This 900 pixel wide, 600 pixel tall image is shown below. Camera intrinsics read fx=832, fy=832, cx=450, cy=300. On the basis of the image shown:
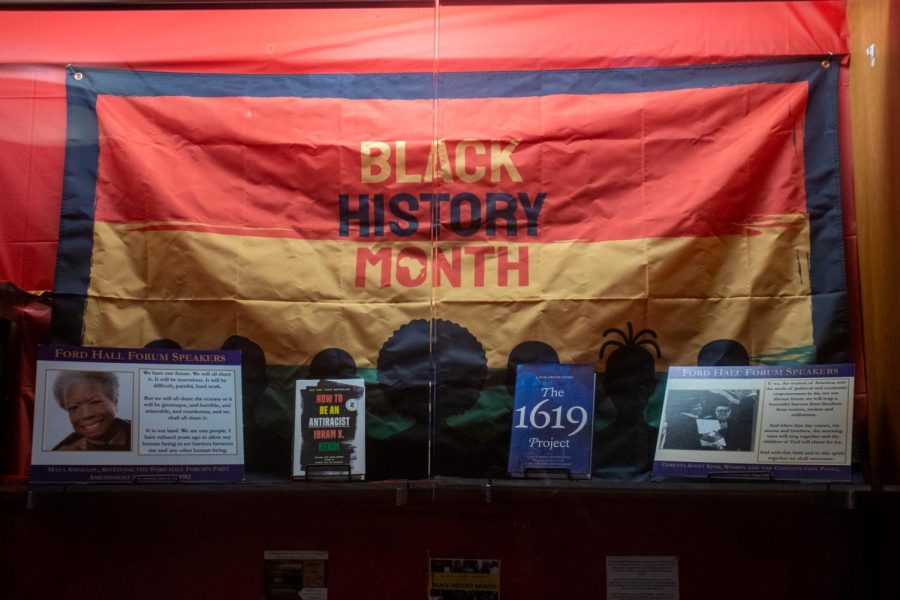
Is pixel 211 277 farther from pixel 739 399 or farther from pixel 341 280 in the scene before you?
pixel 739 399

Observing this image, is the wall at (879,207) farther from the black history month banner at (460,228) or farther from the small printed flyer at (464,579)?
the small printed flyer at (464,579)

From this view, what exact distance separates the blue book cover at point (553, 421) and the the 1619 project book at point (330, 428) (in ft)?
1.46

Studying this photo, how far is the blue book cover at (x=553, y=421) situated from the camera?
236cm

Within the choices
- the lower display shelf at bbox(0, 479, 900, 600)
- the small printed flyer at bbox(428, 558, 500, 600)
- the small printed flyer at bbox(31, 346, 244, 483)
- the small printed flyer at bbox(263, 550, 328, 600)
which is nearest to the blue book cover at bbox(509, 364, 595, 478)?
the lower display shelf at bbox(0, 479, 900, 600)

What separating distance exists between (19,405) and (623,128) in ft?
6.55

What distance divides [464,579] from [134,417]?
3.50 feet

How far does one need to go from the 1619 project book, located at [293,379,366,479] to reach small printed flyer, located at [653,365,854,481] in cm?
85

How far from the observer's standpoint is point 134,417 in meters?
2.32

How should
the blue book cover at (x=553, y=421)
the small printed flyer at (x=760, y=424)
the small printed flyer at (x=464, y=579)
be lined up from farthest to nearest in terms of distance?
1. the small printed flyer at (x=464, y=579)
2. the blue book cover at (x=553, y=421)
3. the small printed flyer at (x=760, y=424)

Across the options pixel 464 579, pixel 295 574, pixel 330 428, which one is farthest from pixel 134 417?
pixel 464 579

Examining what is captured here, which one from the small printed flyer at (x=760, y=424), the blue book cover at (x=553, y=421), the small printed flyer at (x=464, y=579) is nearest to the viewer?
the small printed flyer at (x=760, y=424)

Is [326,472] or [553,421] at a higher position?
[553,421]

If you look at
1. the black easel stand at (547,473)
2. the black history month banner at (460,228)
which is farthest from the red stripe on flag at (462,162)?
the black easel stand at (547,473)

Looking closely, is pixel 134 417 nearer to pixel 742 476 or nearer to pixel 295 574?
pixel 295 574
